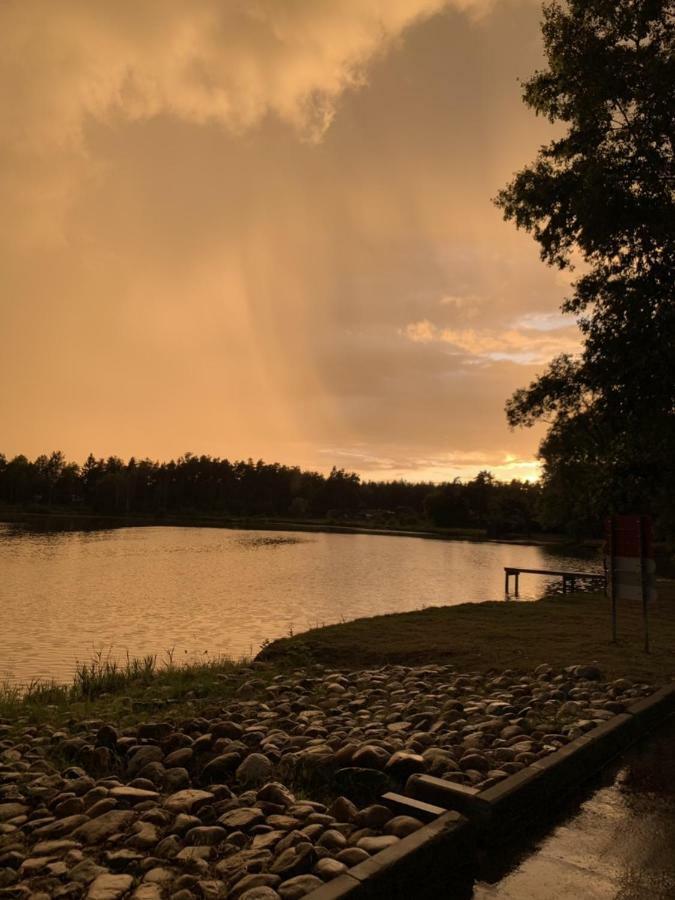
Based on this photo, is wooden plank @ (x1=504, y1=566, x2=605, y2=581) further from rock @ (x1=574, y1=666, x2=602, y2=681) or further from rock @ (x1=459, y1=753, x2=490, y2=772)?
rock @ (x1=459, y1=753, x2=490, y2=772)

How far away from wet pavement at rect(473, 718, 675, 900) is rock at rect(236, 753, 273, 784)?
2.14 meters

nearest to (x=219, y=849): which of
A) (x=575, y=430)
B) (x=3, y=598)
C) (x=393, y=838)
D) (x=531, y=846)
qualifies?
(x=393, y=838)

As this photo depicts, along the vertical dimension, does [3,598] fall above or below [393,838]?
below

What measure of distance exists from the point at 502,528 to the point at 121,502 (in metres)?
95.4

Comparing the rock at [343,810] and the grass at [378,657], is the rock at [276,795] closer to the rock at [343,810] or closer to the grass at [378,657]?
the rock at [343,810]

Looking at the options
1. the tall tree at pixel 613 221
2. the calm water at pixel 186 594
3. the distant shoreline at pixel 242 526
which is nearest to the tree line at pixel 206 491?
the distant shoreline at pixel 242 526

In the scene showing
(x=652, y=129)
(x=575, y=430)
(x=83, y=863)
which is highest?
(x=652, y=129)

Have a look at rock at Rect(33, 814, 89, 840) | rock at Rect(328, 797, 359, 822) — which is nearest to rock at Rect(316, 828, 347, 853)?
rock at Rect(328, 797, 359, 822)

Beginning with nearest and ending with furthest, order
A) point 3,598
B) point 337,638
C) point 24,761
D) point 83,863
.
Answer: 1. point 83,863
2. point 24,761
3. point 337,638
4. point 3,598

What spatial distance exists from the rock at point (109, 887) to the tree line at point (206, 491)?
5329 inches

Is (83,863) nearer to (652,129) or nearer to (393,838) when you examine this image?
(393,838)

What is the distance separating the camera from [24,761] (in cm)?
669

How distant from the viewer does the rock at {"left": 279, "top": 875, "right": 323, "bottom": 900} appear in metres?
3.67

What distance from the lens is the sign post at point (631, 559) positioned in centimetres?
1142
